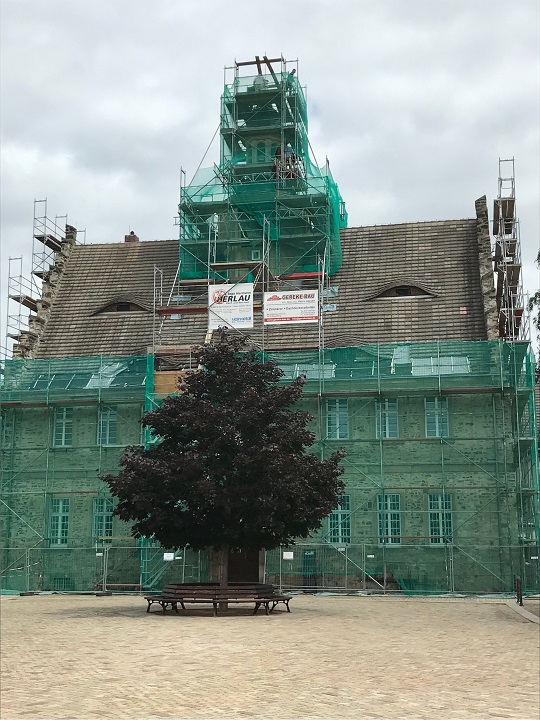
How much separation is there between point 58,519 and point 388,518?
11.9m

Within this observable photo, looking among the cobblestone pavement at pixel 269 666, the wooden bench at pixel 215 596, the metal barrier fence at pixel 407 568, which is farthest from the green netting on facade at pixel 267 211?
the cobblestone pavement at pixel 269 666

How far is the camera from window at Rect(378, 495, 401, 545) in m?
34.6

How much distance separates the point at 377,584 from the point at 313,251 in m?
14.9

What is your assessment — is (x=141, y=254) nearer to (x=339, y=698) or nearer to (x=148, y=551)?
(x=148, y=551)

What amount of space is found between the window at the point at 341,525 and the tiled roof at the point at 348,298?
629cm

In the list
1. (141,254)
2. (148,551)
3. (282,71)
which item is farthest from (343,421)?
(282,71)

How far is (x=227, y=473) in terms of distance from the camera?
81.3ft

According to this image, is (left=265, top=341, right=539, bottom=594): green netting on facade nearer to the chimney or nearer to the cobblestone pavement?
the cobblestone pavement

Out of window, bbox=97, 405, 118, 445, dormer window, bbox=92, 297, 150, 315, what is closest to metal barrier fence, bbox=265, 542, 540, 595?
window, bbox=97, 405, 118, 445

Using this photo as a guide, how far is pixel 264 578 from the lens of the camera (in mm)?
35000

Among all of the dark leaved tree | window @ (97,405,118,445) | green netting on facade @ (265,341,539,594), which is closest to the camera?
the dark leaved tree

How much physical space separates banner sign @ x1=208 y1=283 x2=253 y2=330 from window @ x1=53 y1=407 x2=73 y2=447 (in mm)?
6164

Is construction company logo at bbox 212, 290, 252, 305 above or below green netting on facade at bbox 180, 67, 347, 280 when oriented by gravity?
below

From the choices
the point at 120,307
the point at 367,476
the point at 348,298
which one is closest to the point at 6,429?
the point at 120,307
